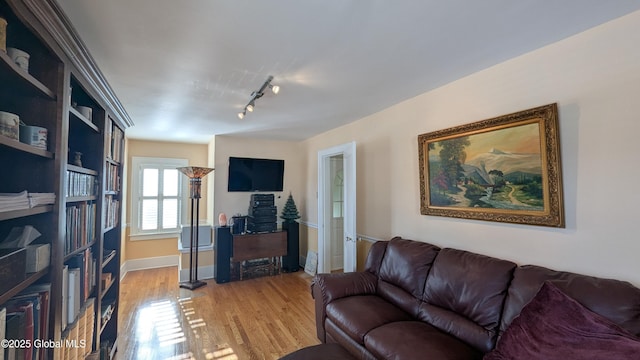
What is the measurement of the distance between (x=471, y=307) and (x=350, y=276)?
1.09 metres

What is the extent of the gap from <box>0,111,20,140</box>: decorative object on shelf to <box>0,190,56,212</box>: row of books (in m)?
0.22

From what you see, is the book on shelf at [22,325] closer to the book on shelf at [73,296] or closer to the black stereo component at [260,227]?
the book on shelf at [73,296]

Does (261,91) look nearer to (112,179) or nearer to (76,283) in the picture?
(112,179)

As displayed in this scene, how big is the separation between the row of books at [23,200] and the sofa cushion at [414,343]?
1.97 m

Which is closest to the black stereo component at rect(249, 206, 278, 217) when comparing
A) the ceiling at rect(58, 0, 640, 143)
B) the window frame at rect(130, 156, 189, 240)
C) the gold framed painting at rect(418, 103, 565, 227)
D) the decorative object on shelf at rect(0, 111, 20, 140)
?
the window frame at rect(130, 156, 189, 240)

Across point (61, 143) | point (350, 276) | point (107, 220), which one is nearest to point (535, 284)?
point (350, 276)

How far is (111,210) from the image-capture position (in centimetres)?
231

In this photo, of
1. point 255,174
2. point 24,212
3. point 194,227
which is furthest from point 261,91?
point 194,227

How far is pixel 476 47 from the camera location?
6.02 ft

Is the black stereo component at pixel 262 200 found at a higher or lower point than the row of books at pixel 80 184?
lower

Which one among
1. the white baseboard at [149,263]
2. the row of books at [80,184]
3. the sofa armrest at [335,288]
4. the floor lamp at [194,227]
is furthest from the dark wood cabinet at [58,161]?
the white baseboard at [149,263]

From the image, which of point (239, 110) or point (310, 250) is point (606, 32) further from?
point (310, 250)

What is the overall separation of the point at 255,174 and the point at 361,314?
330 cm

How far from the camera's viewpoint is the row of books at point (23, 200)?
0.95 metres
